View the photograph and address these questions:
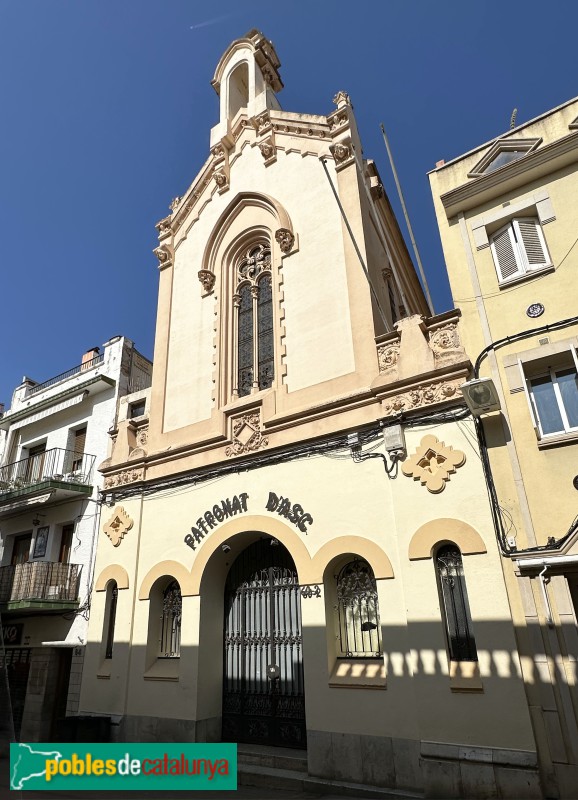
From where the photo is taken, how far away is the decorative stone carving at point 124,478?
41.2 feet

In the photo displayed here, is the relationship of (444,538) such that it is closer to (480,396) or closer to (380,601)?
(380,601)

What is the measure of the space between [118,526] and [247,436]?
418 cm

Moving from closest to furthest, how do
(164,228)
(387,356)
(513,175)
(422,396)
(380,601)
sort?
(380,601), (422,396), (513,175), (387,356), (164,228)

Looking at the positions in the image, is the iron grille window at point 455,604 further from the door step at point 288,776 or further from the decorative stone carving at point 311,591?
the decorative stone carving at point 311,591

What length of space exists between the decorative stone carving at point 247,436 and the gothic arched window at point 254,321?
0.88 metres

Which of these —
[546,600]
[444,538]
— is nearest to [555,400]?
[444,538]

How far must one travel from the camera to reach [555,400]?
7914mm

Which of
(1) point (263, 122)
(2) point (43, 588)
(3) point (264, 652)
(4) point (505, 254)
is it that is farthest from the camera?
(1) point (263, 122)

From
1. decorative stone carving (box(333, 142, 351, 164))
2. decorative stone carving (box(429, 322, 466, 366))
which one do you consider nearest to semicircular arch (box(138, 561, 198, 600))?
decorative stone carving (box(429, 322, 466, 366))

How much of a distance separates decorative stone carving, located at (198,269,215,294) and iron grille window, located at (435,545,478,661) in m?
9.11

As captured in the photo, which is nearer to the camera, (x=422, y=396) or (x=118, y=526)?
(x=422, y=396)

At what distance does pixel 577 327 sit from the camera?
782 cm

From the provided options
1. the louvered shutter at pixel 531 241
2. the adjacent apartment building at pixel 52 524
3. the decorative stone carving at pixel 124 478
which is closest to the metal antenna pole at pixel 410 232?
the louvered shutter at pixel 531 241

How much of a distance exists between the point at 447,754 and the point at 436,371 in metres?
5.55
